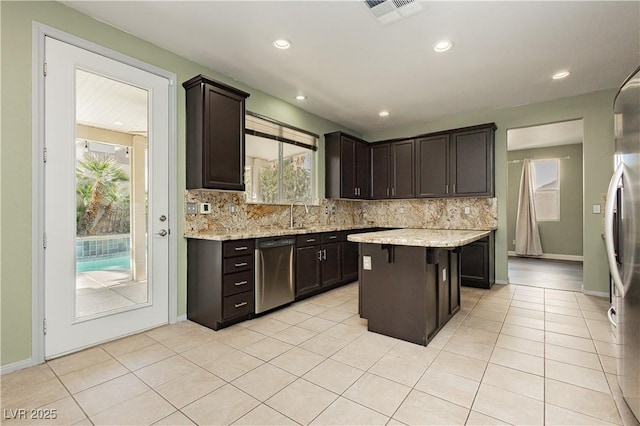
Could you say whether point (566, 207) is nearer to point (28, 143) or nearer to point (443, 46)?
point (443, 46)

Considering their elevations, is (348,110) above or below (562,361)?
above

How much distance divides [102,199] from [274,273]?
1815 mm

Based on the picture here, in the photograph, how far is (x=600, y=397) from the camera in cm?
184

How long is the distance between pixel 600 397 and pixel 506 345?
74cm

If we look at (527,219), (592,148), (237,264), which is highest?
(592,148)

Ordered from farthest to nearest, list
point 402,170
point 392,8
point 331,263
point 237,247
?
point 402,170 → point 331,263 → point 237,247 → point 392,8

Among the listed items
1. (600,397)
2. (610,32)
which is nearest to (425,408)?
(600,397)

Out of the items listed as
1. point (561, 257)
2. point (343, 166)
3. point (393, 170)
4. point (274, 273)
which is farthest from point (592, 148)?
point (274, 273)

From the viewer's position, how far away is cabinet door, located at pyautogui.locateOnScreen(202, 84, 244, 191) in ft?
10.2

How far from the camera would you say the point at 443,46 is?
2928 millimetres

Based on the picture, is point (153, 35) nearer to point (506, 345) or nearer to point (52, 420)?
point (52, 420)

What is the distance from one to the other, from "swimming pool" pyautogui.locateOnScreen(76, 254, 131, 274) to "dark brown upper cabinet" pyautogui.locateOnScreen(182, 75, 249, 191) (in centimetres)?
94

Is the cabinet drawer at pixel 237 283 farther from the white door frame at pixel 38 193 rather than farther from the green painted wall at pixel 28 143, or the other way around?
the white door frame at pixel 38 193

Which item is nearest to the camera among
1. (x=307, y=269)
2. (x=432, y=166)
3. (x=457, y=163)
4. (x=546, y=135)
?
(x=307, y=269)
